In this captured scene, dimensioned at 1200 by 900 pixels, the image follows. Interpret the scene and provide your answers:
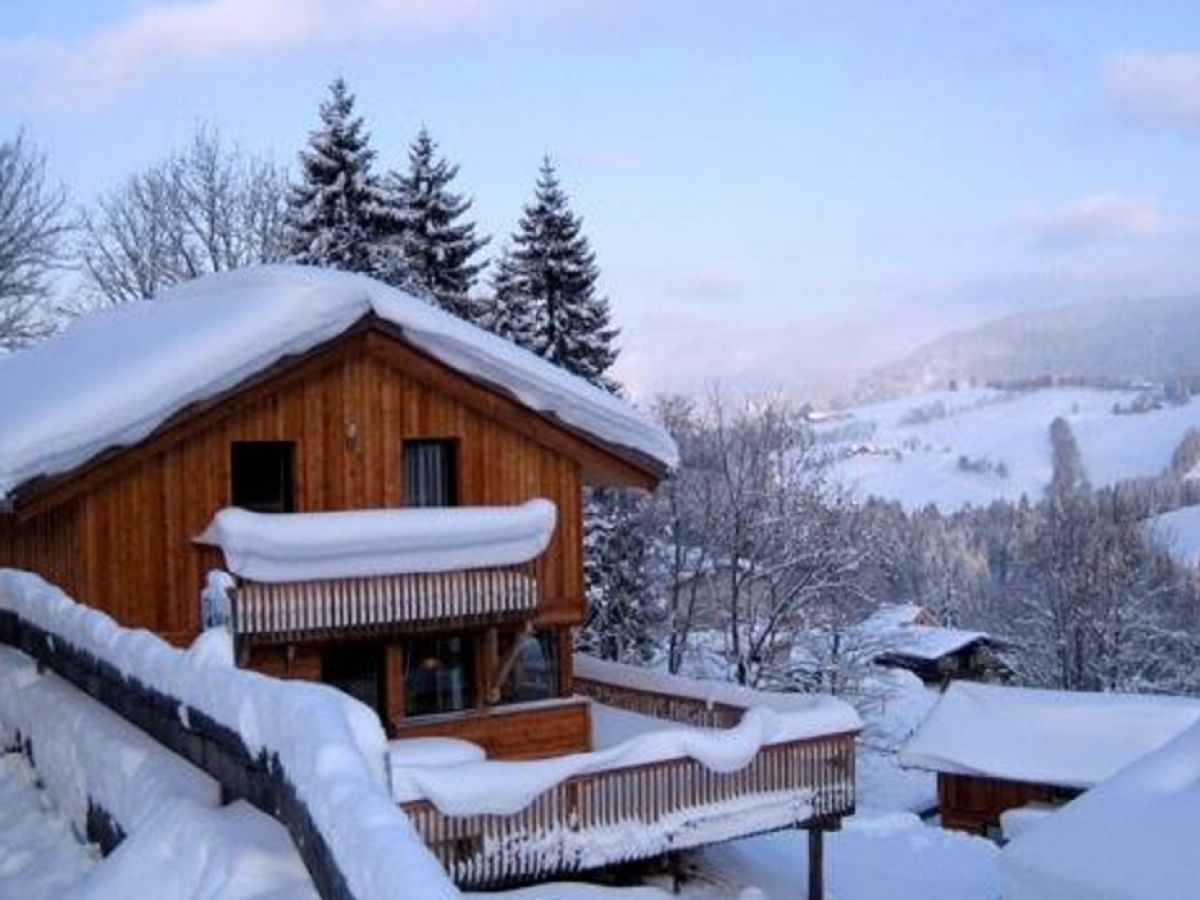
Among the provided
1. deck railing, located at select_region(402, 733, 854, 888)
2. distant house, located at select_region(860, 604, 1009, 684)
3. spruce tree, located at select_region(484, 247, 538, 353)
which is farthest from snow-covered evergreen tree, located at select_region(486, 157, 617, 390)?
distant house, located at select_region(860, 604, 1009, 684)

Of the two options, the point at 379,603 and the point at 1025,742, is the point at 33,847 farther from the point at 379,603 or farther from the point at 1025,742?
the point at 1025,742

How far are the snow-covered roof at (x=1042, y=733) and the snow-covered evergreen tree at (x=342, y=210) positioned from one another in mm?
17551

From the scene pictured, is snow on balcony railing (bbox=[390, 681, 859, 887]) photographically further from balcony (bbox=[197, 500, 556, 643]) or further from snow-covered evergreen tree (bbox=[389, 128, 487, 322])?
snow-covered evergreen tree (bbox=[389, 128, 487, 322])

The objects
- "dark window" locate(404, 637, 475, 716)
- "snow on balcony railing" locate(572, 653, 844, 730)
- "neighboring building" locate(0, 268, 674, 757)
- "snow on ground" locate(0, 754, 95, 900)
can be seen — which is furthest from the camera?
"snow on balcony railing" locate(572, 653, 844, 730)

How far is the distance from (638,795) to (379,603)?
4.07 metres

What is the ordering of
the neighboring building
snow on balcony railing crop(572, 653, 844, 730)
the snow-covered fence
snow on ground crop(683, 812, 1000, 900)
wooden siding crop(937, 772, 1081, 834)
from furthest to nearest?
wooden siding crop(937, 772, 1081, 834)
snow on balcony railing crop(572, 653, 844, 730)
snow on ground crop(683, 812, 1000, 900)
the neighboring building
the snow-covered fence

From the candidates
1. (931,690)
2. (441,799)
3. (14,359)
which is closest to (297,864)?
(441,799)

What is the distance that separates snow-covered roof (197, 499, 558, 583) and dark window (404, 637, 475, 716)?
164 cm

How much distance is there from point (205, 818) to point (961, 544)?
443 feet

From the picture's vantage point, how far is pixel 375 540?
16.7 m

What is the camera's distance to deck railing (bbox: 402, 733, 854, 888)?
14.3 meters

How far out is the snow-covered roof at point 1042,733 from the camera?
79.0 feet

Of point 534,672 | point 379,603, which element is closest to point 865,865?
point 534,672

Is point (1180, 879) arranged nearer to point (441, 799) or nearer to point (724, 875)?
point (441, 799)
